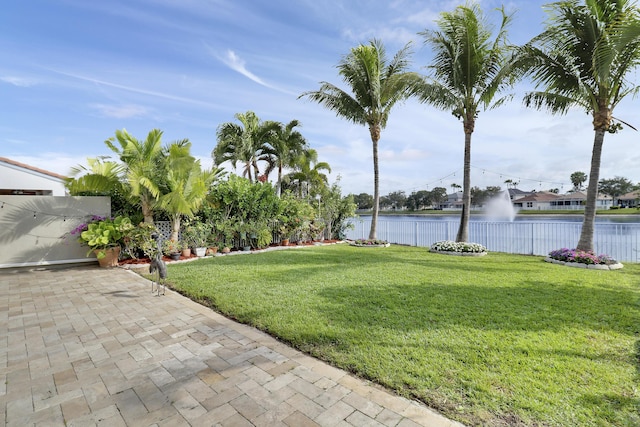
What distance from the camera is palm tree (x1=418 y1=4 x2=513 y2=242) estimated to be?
938cm

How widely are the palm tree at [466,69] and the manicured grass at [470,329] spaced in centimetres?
560

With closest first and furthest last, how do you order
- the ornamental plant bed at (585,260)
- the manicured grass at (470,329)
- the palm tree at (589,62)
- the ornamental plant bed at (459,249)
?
1. the manicured grass at (470,329)
2. the palm tree at (589,62)
3. the ornamental plant bed at (585,260)
4. the ornamental plant bed at (459,249)

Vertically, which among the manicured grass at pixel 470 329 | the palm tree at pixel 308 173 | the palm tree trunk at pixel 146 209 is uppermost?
the palm tree at pixel 308 173

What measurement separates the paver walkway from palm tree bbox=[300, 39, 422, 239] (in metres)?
10.1

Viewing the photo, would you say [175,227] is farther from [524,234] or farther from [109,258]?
[524,234]

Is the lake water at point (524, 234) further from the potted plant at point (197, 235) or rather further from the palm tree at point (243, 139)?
the palm tree at point (243, 139)

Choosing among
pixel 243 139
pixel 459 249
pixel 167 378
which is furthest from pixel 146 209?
pixel 243 139

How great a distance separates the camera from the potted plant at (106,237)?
775 centimetres

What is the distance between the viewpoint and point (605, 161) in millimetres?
8094

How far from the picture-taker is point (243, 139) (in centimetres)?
1800

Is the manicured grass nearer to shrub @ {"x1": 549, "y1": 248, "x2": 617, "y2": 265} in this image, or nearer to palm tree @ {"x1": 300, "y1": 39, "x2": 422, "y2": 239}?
shrub @ {"x1": 549, "y1": 248, "x2": 617, "y2": 265}

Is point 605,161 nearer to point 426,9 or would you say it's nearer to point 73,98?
point 426,9

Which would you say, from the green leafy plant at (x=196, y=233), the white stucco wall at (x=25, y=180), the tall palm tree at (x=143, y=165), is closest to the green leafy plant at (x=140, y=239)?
the tall palm tree at (x=143, y=165)

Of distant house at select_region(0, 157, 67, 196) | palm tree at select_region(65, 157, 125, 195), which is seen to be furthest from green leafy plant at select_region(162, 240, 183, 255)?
distant house at select_region(0, 157, 67, 196)
